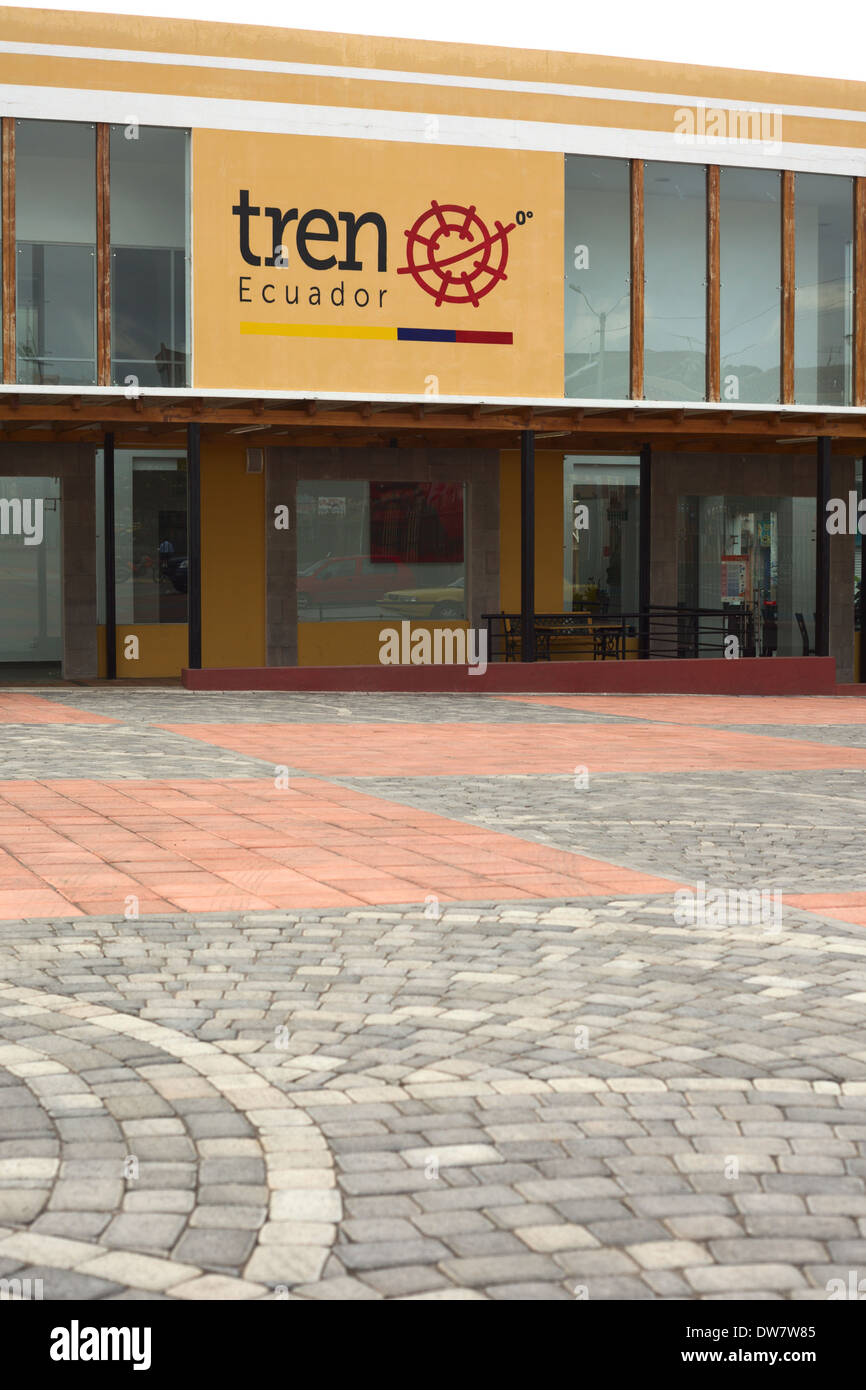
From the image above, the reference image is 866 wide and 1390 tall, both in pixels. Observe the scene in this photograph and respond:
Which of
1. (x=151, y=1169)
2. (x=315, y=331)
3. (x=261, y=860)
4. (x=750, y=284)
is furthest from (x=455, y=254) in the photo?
(x=151, y=1169)

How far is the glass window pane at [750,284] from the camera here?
24.6m

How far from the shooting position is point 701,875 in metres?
8.41

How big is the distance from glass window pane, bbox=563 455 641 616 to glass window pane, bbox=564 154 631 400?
10.9ft

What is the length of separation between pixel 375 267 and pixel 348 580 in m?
5.13

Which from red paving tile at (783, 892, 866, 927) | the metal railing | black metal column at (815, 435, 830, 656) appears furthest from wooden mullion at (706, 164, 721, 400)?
red paving tile at (783, 892, 866, 927)

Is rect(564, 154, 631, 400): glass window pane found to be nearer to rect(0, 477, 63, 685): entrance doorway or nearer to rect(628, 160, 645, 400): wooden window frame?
rect(628, 160, 645, 400): wooden window frame

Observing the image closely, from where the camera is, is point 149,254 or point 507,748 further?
point 149,254

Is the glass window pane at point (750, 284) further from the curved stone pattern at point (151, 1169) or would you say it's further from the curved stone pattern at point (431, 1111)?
the curved stone pattern at point (151, 1169)

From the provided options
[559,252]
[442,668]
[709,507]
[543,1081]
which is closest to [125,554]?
[442,668]

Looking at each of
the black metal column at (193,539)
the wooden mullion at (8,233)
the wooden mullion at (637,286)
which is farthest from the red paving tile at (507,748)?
the wooden mullion at (637,286)

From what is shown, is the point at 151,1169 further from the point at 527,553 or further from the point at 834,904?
the point at 527,553

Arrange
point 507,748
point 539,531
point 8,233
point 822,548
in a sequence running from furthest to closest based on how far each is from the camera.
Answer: point 539,531
point 822,548
point 8,233
point 507,748

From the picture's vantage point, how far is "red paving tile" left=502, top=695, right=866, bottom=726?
755 inches

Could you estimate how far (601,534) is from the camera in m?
27.4
